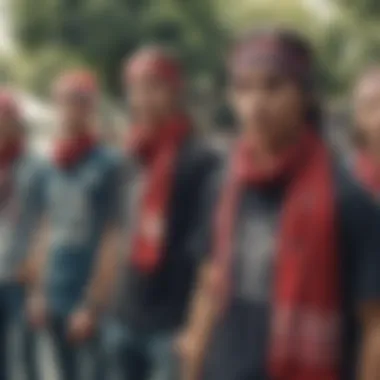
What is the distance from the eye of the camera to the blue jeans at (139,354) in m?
4.05

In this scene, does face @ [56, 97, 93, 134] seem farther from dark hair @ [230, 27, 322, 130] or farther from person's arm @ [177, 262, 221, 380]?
dark hair @ [230, 27, 322, 130]

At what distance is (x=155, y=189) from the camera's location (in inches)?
156

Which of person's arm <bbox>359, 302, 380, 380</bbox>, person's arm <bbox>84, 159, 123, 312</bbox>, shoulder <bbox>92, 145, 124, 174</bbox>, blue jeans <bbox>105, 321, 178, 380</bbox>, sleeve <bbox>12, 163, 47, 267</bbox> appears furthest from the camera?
sleeve <bbox>12, 163, 47, 267</bbox>

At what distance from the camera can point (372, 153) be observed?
362 centimetres

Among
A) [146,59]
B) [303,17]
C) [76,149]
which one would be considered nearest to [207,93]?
[303,17]

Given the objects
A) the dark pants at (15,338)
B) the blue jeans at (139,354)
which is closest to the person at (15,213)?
the dark pants at (15,338)

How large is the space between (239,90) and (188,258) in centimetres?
132

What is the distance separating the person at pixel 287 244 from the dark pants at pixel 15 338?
7.93 feet

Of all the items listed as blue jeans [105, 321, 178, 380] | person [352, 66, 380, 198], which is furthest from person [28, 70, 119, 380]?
person [352, 66, 380, 198]

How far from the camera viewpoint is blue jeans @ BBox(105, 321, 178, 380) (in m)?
4.05

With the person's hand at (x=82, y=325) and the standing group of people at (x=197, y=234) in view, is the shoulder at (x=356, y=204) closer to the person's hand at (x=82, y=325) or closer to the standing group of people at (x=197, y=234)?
the standing group of people at (x=197, y=234)

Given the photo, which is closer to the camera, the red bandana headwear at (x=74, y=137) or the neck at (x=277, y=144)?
the neck at (x=277, y=144)

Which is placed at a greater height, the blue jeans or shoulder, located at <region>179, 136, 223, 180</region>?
shoulder, located at <region>179, 136, 223, 180</region>

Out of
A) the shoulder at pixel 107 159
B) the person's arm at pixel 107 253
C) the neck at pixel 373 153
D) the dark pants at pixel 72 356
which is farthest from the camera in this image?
the dark pants at pixel 72 356
